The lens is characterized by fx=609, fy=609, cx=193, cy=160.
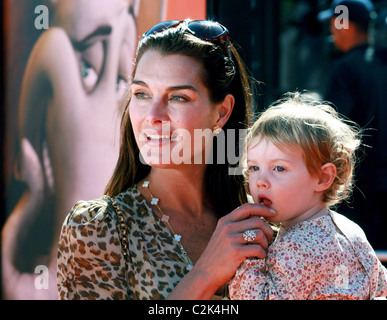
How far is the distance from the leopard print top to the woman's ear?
0.57 metres

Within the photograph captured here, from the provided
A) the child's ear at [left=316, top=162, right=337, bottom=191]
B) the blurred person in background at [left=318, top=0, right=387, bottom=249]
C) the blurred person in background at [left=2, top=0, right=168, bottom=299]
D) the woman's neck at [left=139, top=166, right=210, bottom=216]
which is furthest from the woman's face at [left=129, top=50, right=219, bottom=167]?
the blurred person in background at [left=318, top=0, right=387, bottom=249]

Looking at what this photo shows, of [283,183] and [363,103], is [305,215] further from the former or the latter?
[363,103]

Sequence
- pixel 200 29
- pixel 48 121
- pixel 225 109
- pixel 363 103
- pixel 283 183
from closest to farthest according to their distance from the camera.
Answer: pixel 283 183
pixel 200 29
pixel 225 109
pixel 48 121
pixel 363 103

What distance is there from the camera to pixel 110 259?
1.98 m

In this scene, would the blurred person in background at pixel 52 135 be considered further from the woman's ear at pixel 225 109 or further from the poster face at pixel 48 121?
the woman's ear at pixel 225 109

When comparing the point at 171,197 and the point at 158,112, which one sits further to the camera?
the point at 171,197

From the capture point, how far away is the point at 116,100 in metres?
3.56

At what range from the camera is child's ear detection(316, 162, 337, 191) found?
2057mm

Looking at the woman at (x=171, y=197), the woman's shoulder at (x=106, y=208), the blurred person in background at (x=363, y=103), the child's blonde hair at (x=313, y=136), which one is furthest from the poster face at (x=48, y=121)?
the child's blonde hair at (x=313, y=136)

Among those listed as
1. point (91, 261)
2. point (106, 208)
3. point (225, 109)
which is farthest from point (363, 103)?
point (91, 261)

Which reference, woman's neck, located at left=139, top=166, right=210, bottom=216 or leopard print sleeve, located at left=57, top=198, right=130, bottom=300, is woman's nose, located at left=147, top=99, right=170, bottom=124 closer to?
woman's neck, located at left=139, top=166, right=210, bottom=216

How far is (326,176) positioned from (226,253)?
0.45 metres

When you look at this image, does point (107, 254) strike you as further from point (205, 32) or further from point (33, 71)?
point (33, 71)

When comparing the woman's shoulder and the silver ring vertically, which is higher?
the woman's shoulder
